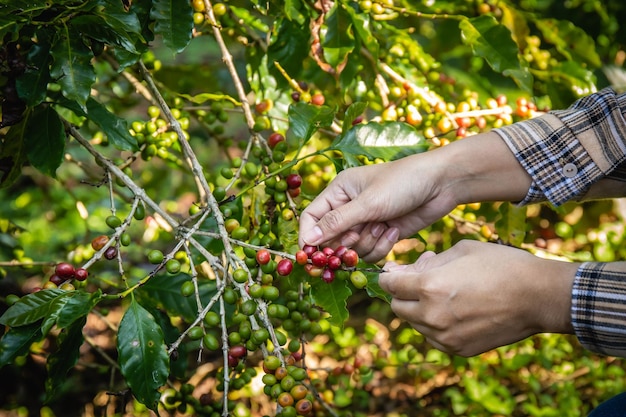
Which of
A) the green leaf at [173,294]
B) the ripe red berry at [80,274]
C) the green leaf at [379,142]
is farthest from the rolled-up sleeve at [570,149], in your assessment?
the ripe red berry at [80,274]

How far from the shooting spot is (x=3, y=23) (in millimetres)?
1117

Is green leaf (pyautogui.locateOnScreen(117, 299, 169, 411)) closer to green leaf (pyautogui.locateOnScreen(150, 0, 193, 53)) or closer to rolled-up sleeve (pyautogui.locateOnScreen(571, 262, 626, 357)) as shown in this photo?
green leaf (pyautogui.locateOnScreen(150, 0, 193, 53))

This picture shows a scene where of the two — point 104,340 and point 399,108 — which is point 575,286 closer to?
point 399,108

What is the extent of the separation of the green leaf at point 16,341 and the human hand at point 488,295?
0.81m

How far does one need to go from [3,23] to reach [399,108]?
49.0 inches

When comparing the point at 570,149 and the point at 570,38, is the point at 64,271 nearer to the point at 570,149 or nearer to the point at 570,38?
the point at 570,149

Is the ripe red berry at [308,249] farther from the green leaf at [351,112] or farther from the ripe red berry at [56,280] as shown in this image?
the ripe red berry at [56,280]

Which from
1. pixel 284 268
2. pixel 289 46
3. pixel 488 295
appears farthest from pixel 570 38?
pixel 284 268

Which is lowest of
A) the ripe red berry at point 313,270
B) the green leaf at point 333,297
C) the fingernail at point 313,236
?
the green leaf at point 333,297

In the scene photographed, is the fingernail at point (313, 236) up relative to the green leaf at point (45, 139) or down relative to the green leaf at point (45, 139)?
down

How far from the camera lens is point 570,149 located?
1.54m

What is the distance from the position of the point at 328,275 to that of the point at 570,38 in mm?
1696

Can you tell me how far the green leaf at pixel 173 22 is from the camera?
4.57ft

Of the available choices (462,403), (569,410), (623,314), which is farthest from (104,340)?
(623,314)
